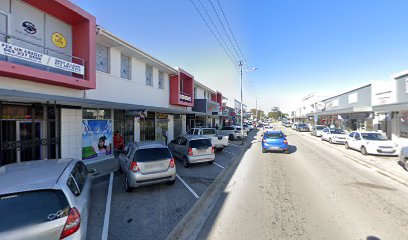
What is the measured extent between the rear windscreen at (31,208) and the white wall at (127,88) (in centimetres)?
794

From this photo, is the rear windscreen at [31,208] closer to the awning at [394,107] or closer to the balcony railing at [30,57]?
the balcony railing at [30,57]

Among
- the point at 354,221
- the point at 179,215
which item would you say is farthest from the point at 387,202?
the point at 179,215

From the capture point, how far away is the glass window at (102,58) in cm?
1036

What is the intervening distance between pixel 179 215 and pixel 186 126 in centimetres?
1776

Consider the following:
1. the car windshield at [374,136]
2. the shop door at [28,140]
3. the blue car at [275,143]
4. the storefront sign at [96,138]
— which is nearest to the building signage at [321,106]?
the car windshield at [374,136]

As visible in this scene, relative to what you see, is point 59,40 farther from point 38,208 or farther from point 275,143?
point 275,143

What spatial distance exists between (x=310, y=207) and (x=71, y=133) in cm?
1021

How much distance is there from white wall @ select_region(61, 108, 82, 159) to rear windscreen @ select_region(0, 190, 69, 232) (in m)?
7.40

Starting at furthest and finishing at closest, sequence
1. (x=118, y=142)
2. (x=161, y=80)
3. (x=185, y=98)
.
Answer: (x=185, y=98)
(x=161, y=80)
(x=118, y=142)

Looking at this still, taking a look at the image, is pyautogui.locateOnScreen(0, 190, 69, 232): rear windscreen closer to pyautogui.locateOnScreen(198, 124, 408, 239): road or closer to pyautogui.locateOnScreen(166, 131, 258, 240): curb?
pyautogui.locateOnScreen(166, 131, 258, 240): curb

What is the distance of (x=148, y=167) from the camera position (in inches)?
239

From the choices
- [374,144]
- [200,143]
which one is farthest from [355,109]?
[200,143]

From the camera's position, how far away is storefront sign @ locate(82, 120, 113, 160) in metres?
9.79

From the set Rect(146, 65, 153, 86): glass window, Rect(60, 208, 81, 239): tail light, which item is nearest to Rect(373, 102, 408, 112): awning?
Rect(146, 65, 153, 86): glass window
